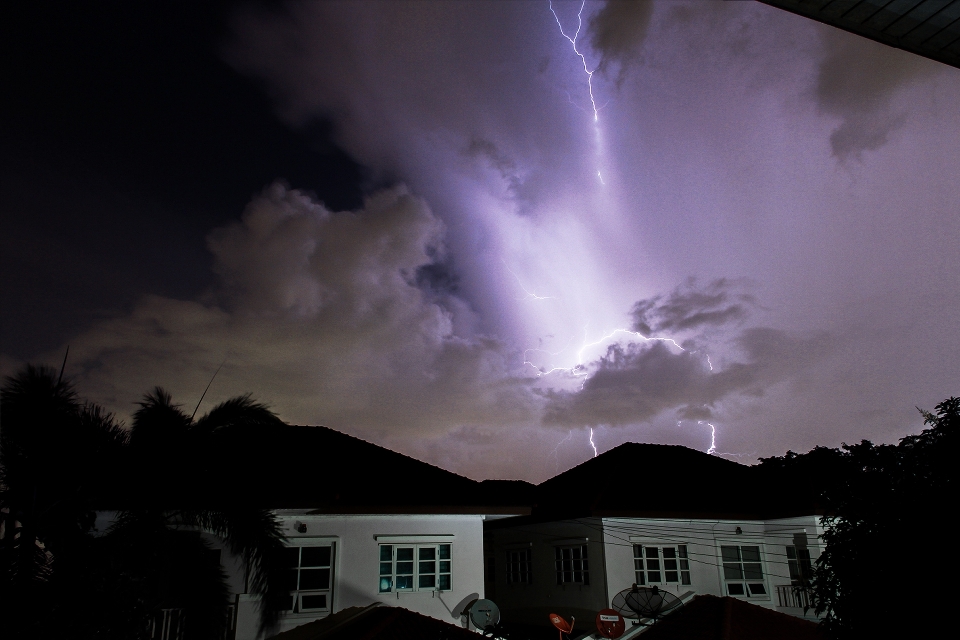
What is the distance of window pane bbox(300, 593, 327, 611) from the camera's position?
529 inches

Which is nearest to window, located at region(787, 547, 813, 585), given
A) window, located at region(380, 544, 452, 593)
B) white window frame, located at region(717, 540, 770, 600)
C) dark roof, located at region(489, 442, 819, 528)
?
white window frame, located at region(717, 540, 770, 600)

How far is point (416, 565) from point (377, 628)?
8.73ft

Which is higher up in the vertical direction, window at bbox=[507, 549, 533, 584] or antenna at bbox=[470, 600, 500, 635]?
window at bbox=[507, 549, 533, 584]

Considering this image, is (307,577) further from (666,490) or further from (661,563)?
(666,490)

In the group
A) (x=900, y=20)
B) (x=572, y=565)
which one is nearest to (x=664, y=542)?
(x=572, y=565)

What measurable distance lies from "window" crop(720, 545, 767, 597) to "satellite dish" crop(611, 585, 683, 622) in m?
2.82

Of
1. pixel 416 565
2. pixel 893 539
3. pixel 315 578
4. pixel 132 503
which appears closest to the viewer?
pixel 893 539

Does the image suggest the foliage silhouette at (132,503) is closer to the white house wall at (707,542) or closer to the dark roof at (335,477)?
the dark roof at (335,477)

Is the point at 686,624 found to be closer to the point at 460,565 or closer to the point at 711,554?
the point at 711,554

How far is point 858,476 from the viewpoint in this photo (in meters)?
7.57

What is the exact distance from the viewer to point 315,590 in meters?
13.4

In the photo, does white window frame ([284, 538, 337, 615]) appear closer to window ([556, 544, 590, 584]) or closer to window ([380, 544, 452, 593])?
window ([380, 544, 452, 593])

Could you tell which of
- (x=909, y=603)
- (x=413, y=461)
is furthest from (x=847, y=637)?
(x=413, y=461)

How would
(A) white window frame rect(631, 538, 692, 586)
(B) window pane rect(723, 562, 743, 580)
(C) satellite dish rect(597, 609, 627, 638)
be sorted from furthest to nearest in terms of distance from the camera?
(B) window pane rect(723, 562, 743, 580), (A) white window frame rect(631, 538, 692, 586), (C) satellite dish rect(597, 609, 627, 638)
